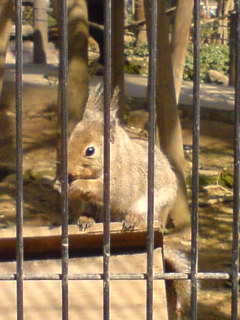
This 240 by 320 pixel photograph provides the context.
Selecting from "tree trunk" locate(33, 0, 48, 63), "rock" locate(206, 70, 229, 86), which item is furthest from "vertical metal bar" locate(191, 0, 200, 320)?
"rock" locate(206, 70, 229, 86)

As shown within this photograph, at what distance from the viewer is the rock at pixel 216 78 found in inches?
578

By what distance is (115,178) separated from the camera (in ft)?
15.7

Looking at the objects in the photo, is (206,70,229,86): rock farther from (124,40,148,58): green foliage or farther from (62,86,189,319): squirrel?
(62,86,189,319): squirrel

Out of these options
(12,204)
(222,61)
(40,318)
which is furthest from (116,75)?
(222,61)

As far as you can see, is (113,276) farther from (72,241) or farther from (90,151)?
(90,151)

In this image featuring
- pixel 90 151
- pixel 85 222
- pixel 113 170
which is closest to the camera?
pixel 85 222

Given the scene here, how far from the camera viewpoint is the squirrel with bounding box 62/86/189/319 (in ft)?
14.3

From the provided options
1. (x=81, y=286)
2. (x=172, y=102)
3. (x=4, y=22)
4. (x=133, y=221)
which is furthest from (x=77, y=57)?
(x=81, y=286)

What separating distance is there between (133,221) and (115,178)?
44 cm

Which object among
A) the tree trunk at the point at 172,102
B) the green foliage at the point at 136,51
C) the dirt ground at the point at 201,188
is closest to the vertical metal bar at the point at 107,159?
the dirt ground at the point at 201,188

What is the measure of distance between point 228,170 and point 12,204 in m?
2.31

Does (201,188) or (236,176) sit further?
(201,188)

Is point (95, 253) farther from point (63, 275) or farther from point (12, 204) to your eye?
point (12, 204)

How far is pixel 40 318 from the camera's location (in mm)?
3459
